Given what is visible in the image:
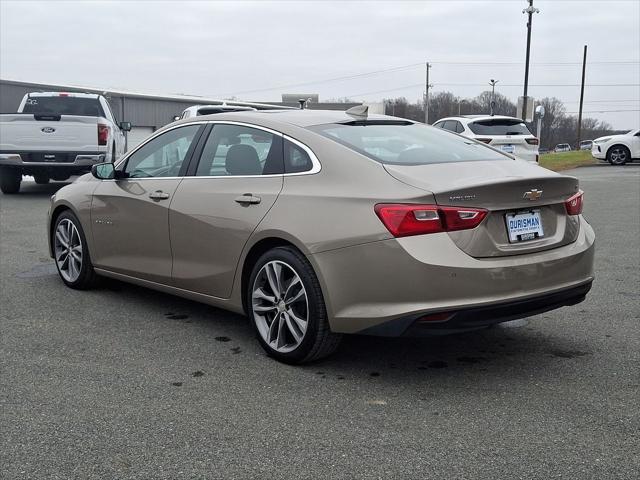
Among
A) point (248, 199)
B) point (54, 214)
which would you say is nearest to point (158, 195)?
point (248, 199)

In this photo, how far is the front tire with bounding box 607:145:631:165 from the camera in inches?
1052

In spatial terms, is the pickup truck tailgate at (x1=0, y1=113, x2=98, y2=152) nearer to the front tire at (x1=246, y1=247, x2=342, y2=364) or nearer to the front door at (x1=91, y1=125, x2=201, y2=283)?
the front door at (x1=91, y1=125, x2=201, y2=283)

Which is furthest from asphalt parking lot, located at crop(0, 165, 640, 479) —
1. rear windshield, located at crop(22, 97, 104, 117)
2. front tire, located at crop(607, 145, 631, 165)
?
front tire, located at crop(607, 145, 631, 165)

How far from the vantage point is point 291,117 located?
16.4ft

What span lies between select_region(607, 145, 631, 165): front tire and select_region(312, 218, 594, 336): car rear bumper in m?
24.9

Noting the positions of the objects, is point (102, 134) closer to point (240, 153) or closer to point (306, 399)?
point (240, 153)

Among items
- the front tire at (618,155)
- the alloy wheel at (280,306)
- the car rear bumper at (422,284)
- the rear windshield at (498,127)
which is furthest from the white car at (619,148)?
the alloy wheel at (280,306)

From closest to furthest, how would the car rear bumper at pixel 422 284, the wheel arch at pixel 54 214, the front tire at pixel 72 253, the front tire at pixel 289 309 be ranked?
the car rear bumper at pixel 422 284 < the front tire at pixel 289 309 < the front tire at pixel 72 253 < the wheel arch at pixel 54 214

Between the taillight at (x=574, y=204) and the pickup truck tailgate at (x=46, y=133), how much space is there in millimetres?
11197

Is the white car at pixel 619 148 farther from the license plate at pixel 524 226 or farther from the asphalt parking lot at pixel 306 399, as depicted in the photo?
the license plate at pixel 524 226

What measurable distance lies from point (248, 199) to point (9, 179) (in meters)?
11.8

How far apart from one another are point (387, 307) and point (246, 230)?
3.85ft

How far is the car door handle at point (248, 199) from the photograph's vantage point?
15.1 feet

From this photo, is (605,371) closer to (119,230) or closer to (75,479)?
(75,479)
